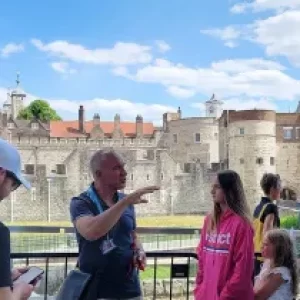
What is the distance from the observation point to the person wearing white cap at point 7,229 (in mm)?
1639

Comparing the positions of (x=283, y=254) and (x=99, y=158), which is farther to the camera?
(x=283, y=254)

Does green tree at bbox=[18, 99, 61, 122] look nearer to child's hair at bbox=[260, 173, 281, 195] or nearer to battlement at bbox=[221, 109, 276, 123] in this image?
battlement at bbox=[221, 109, 276, 123]

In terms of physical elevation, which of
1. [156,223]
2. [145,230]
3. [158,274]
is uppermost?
[145,230]

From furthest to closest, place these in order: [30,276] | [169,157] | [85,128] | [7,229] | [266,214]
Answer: [85,128] → [169,157] → [266,214] → [30,276] → [7,229]

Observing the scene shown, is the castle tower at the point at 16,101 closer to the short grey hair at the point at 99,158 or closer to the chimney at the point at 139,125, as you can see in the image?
the chimney at the point at 139,125

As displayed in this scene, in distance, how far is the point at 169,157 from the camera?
34469mm

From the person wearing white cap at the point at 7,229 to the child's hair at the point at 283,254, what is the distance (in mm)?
1554

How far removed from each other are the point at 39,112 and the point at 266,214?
47.8 meters

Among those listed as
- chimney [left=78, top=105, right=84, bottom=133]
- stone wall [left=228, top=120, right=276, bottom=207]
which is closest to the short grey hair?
stone wall [left=228, top=120, right=276, bottom=207]

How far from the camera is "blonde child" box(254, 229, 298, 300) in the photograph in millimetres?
2930

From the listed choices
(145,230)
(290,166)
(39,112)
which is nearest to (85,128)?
(39,112)

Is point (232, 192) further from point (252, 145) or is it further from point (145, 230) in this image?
point (252, 145)

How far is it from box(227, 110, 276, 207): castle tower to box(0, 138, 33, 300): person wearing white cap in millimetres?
34258

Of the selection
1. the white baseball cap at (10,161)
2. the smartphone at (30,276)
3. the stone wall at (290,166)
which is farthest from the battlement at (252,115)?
the white baseball cap at (10,161)
